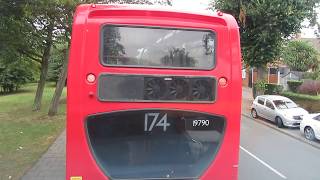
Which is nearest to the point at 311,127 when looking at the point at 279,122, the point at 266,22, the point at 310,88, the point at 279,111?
the point at 279,122

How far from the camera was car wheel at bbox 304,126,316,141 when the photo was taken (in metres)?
19.5

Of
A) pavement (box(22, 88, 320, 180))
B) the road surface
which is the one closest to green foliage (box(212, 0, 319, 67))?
pavement (box(22, 88, 320, 180))

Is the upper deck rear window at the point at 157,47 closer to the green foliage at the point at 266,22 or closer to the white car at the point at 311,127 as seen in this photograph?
the white car at the point at 311,127

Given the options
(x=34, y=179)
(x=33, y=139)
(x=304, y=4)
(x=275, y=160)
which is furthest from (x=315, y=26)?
(x=34, y=179)

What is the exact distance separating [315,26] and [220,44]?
90.4 ft

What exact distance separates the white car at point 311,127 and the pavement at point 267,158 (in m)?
0.30

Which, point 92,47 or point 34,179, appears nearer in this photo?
point 92,47

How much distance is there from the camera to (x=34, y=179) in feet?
33.3

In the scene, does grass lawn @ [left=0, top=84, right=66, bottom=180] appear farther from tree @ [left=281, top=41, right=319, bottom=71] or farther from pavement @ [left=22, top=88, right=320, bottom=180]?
tree @ [left=281, top=41, right=319, bottom=71]

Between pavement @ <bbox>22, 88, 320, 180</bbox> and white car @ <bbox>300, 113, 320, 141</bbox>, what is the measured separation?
1.00ft

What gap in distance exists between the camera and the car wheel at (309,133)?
1949 centimetres

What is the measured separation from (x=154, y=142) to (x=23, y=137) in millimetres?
11310

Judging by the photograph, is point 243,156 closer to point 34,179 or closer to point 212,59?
point 34,179

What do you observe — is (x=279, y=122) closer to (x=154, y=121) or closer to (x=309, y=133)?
(x=309, y=133)
